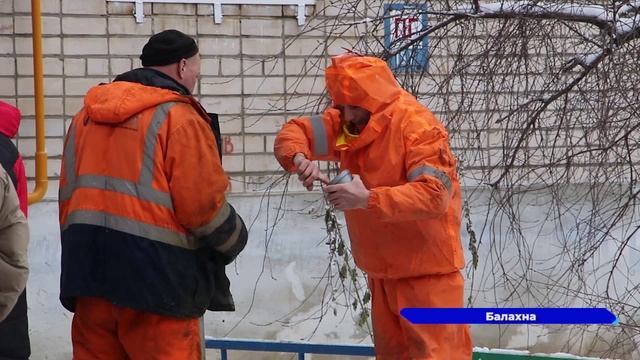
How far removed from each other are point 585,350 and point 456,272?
3.08 m

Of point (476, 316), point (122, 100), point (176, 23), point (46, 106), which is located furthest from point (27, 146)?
point (476, 316)

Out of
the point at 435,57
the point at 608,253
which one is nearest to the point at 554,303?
the point at 608,253

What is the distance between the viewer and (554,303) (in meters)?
5.93

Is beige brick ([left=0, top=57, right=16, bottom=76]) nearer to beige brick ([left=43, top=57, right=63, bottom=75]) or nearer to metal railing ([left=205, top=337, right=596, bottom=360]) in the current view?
beige brick ([left=43, top=57, right=63, bottom=75])

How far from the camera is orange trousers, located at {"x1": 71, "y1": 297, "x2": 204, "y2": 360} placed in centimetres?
325

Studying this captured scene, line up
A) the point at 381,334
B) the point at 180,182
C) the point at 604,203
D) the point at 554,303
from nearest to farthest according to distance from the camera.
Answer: the point at 180,182
the point at 381,334
the point at 604,203
the point at 554,303

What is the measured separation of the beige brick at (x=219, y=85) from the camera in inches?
257

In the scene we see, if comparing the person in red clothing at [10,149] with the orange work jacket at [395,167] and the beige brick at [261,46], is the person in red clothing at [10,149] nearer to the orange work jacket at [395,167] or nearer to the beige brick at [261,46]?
the orange work jacket at [395,167]

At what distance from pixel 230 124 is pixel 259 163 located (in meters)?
0.30

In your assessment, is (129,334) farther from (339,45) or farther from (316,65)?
(339,45)

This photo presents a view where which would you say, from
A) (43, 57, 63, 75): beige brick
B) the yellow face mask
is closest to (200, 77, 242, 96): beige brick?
(43, 57, 63, 75): beige brick

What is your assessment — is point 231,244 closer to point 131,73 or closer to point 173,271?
point 173,271

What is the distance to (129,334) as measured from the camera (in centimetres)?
328

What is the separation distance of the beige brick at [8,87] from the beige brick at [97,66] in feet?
1.48
